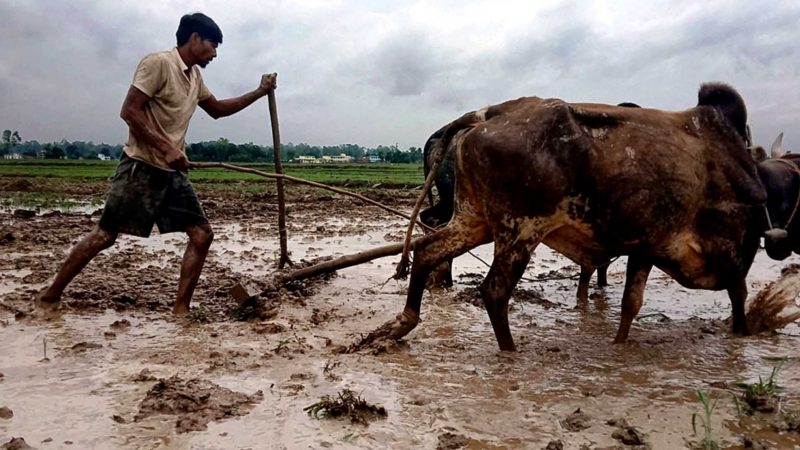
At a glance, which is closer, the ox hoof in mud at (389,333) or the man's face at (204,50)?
the ox hoof in mud at (389,333)

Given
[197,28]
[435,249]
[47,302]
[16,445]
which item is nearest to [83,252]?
[47,302]

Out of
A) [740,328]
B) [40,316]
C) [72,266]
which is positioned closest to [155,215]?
[72,266]

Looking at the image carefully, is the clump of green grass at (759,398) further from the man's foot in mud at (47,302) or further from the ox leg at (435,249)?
the man's foot in mud at (47,302)

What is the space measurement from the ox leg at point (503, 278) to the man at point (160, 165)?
7.40 ft

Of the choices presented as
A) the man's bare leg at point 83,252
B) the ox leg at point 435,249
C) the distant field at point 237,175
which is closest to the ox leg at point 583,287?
the ox leg at point 435,249

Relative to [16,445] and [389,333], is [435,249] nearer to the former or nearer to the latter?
[389,333]

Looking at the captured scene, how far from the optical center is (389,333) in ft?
14.3

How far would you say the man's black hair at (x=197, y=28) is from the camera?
4879mm

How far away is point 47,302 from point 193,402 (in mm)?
2544

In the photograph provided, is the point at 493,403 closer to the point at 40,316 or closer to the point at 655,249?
the point at 655,249

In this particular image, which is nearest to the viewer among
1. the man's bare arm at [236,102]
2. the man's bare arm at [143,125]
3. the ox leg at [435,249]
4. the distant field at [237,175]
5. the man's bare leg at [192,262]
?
the ox leg at [435,249]

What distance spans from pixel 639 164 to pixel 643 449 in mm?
1944

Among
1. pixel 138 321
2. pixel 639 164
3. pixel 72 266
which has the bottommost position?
pixel 138 321

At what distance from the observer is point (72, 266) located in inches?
191
